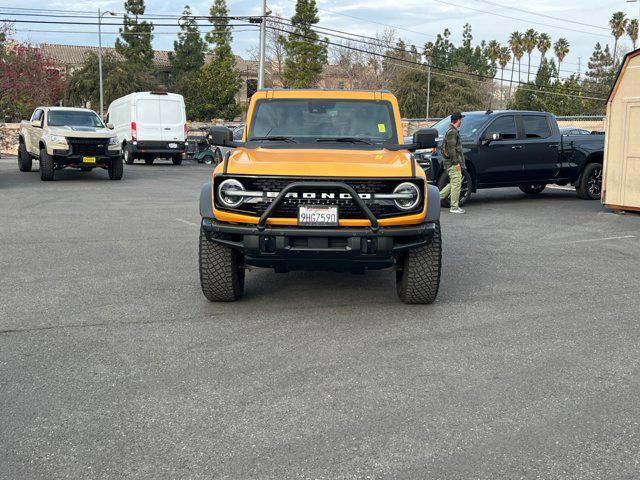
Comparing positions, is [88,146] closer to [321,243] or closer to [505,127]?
[505,127]

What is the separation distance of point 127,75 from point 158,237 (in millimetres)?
50804

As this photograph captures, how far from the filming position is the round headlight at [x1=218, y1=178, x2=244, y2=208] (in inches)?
235

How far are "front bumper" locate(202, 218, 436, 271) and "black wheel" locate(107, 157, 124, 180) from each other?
14674 millimetres

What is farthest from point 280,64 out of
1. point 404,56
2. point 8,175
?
point 8,175

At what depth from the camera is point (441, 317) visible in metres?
6.19

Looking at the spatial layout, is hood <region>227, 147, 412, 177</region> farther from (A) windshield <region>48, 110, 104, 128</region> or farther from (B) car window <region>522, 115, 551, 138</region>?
(A) windshield <region>48, 110, 104, 128</region>

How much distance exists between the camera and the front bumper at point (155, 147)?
27047 mm

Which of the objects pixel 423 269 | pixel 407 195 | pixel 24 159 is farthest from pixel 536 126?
pixel 24 159

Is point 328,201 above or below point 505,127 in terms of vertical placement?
below

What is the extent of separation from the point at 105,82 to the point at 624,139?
49.9 meters

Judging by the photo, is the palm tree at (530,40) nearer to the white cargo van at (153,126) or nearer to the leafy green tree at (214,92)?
the leafy green tree at (214,92)

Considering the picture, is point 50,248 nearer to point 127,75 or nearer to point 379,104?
point 379,104

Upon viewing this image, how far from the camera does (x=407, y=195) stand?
596 cm

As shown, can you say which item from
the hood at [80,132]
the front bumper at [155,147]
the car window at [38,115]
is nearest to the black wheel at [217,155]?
the front bumper at [155,147]
